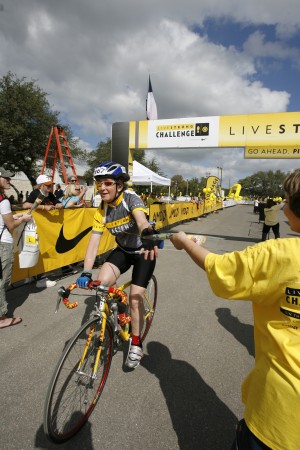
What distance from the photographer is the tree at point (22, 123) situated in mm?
22828

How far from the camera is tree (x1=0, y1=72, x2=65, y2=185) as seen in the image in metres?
22.8

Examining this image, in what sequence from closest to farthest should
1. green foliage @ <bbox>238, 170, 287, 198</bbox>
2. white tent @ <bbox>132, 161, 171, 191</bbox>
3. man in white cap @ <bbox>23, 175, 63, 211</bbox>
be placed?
man in white cap @ <bbox>23, 175, 63, 211</bbox> → white tent @ <bbox>132, 161, 171, 191</bbox> → green foliage @ <bbox>238, 170, 287, 198</bbox>

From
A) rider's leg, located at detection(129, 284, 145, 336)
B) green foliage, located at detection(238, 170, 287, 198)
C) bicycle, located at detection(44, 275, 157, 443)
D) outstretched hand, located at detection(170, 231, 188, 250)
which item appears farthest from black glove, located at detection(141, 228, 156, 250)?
green foliage, located at detection(238, 170, 287, 198)

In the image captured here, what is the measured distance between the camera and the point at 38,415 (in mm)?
2471

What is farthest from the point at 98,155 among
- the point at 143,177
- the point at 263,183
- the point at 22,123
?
the point at 263,183

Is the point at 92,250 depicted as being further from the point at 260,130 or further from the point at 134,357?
the point at 260,130

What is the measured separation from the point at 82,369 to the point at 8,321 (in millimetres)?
2210

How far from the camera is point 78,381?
2439 millimetres

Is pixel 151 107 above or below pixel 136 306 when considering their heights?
above

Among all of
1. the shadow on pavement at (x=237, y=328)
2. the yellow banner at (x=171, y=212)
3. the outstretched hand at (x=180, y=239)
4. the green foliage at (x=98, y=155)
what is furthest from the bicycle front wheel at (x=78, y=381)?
the green foliage at (x=98, y=155)

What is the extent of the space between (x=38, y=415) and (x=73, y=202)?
5315mm

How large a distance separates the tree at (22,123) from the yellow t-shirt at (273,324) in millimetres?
25301

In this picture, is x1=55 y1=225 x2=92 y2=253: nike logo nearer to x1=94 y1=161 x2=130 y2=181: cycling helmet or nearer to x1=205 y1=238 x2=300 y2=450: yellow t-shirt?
x1=94 y1=161 x2=130 y2=181: cycling helmet

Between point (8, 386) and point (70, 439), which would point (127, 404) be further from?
point (8, 386)
